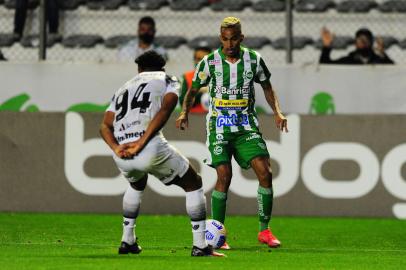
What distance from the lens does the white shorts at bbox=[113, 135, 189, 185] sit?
8750 millimetres

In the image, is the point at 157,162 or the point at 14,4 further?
the point at 14,4

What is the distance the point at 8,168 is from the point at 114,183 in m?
1.40

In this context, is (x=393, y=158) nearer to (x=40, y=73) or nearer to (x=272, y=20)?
(x=272, y=20)

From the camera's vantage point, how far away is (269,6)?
56.2 feet

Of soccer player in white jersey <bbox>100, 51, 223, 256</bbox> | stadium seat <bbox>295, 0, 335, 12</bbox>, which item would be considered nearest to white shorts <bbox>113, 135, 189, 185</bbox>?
soccer player in white jersey <bbox>100, 51, 223, 256</bbox>

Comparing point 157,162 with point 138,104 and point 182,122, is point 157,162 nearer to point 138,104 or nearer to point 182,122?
point 138,104

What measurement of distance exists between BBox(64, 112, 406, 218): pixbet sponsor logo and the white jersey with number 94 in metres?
5.94

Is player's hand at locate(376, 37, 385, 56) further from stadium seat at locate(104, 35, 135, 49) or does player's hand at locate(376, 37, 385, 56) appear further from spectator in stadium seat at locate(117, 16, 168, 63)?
stadium seat at locate(104, 35, 135, 49)

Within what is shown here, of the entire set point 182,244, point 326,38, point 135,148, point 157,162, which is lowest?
point 182,244

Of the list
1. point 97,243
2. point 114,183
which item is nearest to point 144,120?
point 97,243

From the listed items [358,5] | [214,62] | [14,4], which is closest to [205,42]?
[358,5]

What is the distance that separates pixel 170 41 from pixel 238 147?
674 cm

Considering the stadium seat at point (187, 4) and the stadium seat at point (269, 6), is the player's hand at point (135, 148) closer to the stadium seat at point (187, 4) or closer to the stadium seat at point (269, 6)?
the stadium seat at point (269, 6)

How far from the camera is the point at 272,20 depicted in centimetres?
1700
